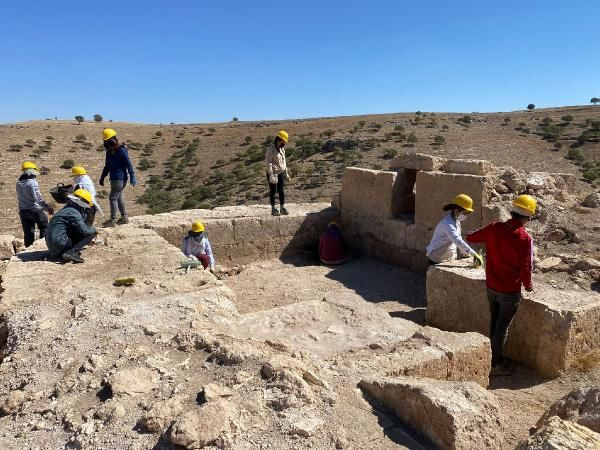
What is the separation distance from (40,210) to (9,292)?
10.3 ft

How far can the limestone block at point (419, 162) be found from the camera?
7.67 metres

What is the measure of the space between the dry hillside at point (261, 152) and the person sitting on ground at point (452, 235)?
11043 mm

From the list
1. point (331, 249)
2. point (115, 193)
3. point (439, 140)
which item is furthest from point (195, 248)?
point (439, 140)

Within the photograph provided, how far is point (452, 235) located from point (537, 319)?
128 centimetres

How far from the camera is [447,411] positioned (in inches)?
106

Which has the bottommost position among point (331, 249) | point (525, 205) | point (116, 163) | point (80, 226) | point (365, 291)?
point (365, 291)

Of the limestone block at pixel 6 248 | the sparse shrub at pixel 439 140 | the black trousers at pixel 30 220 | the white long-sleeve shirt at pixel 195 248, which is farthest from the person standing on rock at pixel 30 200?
the sparse shrub at pixel 439 140

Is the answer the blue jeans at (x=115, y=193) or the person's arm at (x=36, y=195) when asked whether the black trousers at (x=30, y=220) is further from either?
the blue jeans at (x=115, y=193)

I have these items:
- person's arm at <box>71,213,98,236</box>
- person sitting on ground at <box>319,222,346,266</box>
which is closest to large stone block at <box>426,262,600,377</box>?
person sitting on ground at <box>319,222,346,266</box>

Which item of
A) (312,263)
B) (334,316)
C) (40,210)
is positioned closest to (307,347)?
(334,316)

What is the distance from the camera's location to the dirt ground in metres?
4.60

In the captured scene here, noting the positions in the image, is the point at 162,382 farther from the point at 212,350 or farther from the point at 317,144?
the point at 317,144

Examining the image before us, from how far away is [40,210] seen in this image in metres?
7.62

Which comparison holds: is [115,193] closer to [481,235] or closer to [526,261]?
[481,235]
